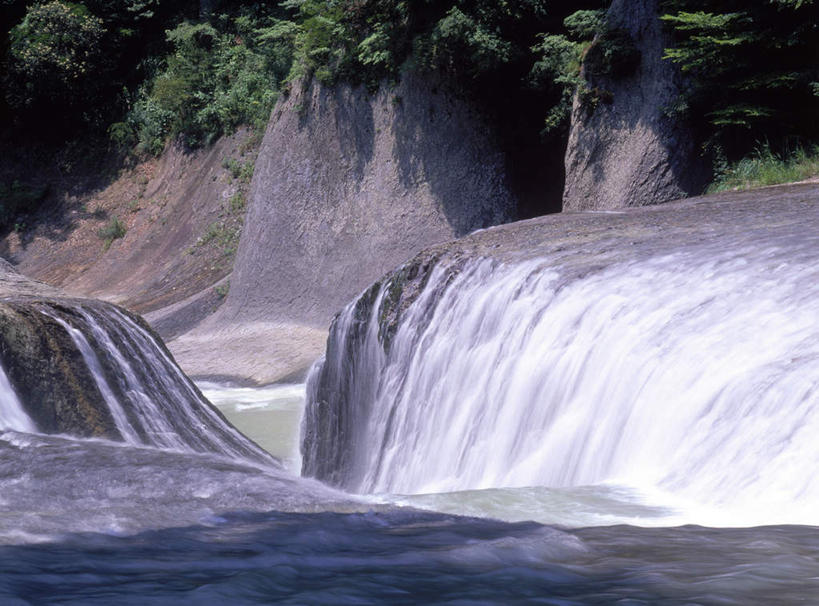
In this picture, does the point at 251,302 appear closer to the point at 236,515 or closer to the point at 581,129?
the point at 581,129

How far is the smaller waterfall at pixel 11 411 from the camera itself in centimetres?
669

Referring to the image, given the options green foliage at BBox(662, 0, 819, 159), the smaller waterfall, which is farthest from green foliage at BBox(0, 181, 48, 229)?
the smaller waterfall

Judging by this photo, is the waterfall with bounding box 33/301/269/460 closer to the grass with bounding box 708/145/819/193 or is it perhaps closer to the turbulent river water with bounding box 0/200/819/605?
the turbulent river water with bounding box 0/200/819/605

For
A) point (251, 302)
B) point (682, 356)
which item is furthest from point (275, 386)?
point (682, 356)

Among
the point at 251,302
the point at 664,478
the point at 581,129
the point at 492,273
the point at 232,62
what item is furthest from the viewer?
the point at 232,62

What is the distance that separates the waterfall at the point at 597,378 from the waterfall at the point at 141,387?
141cm

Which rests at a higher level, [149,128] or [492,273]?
[149,128]

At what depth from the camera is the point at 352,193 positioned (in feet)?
61.4

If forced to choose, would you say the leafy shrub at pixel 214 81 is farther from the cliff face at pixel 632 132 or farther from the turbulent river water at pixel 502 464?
the turbulent river water at pixel 502 464

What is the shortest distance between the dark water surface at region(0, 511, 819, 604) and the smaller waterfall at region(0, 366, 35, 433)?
3.65 metres

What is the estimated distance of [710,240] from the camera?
725 cm

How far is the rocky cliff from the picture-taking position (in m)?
17.2

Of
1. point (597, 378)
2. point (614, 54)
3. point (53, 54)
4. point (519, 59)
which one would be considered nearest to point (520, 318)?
point (597, 378)

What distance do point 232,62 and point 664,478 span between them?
1068 inches
